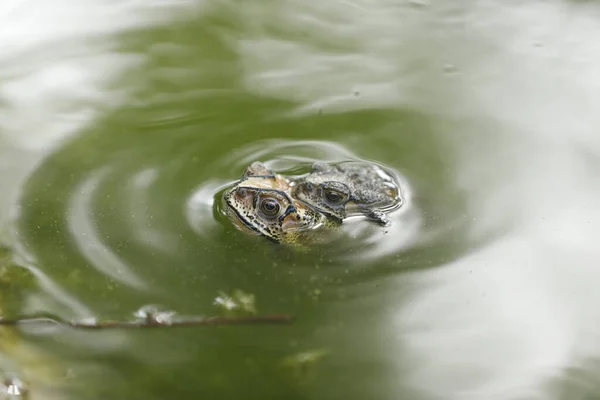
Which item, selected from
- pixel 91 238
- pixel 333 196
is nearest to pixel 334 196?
pixel 333 196

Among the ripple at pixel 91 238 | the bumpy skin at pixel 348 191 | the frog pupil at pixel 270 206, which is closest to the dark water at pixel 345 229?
the ripple at pixel 91 238

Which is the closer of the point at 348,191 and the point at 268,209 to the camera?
the point at 268,209

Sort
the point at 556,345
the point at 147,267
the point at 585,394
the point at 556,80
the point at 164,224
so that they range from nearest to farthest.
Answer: the point at 585,394 → the point at 556,345 → the point at 147,267 → the point at 164,224 → the point at 556,80

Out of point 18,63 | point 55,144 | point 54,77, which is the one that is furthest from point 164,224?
point 18,63

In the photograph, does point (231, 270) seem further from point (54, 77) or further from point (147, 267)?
point (54, 77)

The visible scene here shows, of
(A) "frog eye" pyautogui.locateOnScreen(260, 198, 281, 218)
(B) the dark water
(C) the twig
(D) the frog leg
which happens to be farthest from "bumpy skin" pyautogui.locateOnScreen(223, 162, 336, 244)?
(C) the twig

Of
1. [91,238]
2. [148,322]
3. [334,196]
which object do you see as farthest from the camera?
[334,196]

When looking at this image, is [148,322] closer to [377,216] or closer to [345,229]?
[345,229]
